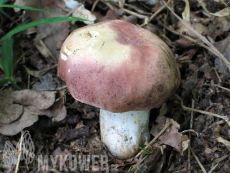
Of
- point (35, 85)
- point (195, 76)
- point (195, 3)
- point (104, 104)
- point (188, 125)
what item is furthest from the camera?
point (195, 3)

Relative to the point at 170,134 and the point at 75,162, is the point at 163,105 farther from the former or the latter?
the point at 75,162

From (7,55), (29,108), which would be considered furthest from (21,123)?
(7,55)

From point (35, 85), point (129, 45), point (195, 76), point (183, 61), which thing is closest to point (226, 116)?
point (195, 76)

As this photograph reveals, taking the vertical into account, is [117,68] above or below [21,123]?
above

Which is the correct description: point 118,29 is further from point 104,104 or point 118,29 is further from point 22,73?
point 22,73

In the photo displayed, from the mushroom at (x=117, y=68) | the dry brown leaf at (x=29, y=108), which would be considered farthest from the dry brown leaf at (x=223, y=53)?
the dry brown leaf at (x=29, y=108)

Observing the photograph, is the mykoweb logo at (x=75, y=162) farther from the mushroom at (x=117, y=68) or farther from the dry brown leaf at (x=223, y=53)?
the dry brown leaf at (x=223, y=53)
